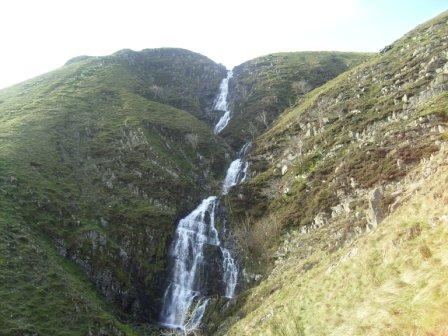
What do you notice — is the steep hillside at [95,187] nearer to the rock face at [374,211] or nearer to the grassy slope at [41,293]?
the grassy slope at [41,293]

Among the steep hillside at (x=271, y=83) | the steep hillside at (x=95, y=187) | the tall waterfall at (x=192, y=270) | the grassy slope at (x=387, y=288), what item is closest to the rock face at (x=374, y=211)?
the grassy slope at (x=387, y=288)

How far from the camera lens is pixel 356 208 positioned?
147ft

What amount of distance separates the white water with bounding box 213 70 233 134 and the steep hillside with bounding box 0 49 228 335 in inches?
335

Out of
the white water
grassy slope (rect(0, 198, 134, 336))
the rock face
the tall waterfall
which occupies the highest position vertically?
the white water

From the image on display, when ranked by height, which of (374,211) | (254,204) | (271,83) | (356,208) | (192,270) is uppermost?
(271,83)

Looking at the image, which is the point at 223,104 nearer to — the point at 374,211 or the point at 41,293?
the point at 41,293

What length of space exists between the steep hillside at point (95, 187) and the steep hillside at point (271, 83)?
1319 cm

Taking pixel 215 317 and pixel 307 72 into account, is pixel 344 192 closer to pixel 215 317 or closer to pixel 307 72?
pixel 215 317

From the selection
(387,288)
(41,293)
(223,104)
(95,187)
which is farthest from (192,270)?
(223,104)

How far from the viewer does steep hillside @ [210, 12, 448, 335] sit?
1441 cm

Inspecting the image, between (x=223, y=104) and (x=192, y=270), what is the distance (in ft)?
275

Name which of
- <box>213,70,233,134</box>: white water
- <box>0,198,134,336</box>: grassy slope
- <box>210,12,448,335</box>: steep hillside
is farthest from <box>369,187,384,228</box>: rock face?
<box>213,70,233,134</box>: white water

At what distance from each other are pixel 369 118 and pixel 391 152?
17246 millimetres

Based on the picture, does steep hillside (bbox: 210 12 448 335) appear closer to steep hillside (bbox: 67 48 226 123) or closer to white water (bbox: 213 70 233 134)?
white water (bbox: 213 70 233 134)
